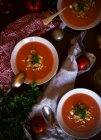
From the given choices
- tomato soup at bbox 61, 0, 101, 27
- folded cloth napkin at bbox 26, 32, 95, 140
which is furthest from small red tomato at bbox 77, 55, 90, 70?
tomato soup at bbox 61, 0, 101, 27

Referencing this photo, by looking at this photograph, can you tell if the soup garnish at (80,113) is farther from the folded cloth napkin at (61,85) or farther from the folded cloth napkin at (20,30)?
the folded cloth napkin at (20,30)

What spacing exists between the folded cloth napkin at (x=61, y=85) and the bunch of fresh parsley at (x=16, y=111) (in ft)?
0.12

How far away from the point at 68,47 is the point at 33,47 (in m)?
0.15

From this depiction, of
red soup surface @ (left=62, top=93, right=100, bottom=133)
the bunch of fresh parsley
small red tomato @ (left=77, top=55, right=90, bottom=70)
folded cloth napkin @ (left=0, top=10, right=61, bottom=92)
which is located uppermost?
folded cloth napkin @ (left=0, top=10, right=61, bottom=92)

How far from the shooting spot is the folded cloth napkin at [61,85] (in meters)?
1.54

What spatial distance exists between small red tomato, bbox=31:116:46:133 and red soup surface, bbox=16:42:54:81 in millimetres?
161

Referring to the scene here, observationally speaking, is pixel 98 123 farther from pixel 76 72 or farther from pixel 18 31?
pixel 18 31

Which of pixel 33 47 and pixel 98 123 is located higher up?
pixel 33 47

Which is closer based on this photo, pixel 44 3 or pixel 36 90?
pixel 36 90

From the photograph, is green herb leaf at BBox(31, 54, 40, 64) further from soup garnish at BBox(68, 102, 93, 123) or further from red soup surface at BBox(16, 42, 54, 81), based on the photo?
soup garnish at BBox(68, 102, 93, 123)

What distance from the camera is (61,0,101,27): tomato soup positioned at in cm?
164

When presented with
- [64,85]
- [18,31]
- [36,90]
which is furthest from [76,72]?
[18,31]

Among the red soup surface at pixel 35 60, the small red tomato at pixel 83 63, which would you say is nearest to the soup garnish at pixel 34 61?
the red soup surface at pixel 35 60

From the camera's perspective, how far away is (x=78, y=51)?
63.7 inches
